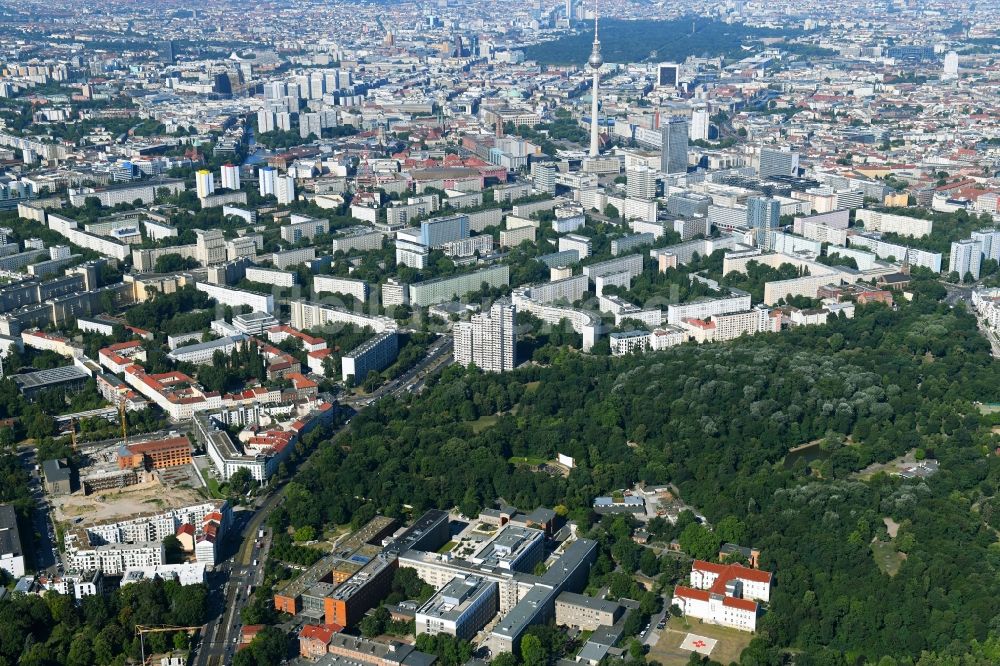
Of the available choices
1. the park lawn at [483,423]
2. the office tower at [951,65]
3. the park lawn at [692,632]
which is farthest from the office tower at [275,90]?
the park lawn at [692,632]

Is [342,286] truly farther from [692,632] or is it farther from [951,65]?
[951,65]

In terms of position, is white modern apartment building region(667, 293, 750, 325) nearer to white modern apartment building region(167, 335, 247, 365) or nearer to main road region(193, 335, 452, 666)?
main road region(193, 335, 452, 666)

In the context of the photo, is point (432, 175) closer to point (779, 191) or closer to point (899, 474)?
point (779, 191)

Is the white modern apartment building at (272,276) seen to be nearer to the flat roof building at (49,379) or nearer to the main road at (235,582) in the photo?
the flat roof building at (49,379)

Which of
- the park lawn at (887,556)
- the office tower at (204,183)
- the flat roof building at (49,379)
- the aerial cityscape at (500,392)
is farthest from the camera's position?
the office tower at (204,183)

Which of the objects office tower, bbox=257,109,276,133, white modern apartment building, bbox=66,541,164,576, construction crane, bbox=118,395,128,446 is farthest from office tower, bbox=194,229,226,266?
office tower, bbox=257,109,276,133

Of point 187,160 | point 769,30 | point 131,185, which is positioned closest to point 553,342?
point 131,185
